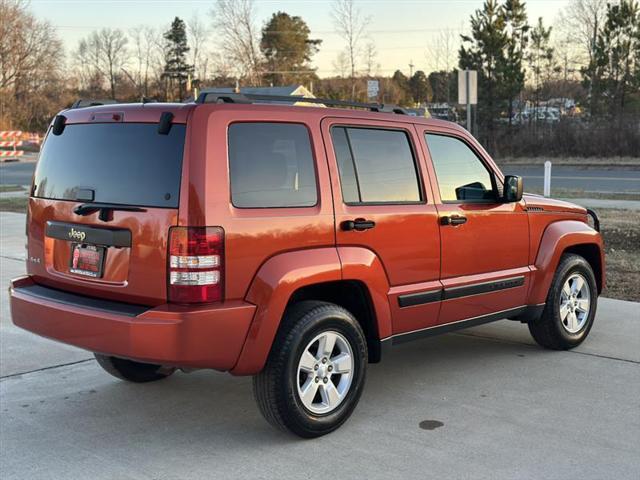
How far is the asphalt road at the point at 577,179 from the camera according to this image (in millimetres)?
21938

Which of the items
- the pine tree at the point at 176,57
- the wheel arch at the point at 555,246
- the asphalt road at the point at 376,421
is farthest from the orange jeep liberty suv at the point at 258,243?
the pine tree at the point at 176,57

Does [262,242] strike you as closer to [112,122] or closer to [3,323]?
[112,122]

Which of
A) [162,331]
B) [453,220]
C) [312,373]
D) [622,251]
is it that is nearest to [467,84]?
[622,251]

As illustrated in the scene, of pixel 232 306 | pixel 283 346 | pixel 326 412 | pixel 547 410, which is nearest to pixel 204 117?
pixel 232 306

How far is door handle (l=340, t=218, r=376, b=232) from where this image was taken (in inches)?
172

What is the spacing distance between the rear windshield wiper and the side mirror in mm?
2730

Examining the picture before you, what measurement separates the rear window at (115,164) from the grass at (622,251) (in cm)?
561

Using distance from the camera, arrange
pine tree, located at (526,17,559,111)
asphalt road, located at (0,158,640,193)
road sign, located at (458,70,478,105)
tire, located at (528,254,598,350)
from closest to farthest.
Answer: tire, located at (528,254,598,350), road sign, located at (458,70,478,105), asphalt road, located at (0,158,640,193), pine tree, located at (526,17,559,111)

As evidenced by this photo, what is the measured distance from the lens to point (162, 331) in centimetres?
374

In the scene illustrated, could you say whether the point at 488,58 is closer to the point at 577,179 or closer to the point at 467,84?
the point at 577,179

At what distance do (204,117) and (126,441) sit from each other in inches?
74.5

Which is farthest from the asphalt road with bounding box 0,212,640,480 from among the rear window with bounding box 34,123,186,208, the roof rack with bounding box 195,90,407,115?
the roof rack with bounding box 195,90,407,115

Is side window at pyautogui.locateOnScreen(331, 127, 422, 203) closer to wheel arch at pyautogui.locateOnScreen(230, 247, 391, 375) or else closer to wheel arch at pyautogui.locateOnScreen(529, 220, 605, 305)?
wheel arch at pyautogui.locateOnScreen(230, 247, 391, 375)

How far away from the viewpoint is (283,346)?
4.05 metres
